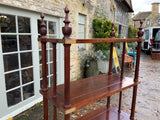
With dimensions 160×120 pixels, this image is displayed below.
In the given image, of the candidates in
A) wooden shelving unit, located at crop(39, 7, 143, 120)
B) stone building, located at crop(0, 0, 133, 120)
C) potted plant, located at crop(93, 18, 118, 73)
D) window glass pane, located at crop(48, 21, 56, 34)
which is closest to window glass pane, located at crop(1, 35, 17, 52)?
stone building, located at crop(0, 0, 133, 120)

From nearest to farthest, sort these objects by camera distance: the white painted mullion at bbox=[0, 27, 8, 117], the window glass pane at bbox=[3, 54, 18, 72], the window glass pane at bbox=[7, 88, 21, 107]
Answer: the white painted mullion at bbox=[0, 27, 8, 117] → the window glass pane at bbox=[3, 54, 18, 72] → the window glass pane at bbox=[7, 88, 21, 107]

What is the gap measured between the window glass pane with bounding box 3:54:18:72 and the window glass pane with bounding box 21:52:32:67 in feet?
0.47

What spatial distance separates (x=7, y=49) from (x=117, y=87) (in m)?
2.22

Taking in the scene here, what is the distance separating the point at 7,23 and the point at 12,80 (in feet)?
3.84

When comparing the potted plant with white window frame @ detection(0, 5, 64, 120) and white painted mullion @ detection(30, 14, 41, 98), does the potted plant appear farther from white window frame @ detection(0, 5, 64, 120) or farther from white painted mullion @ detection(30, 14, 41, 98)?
white painted mullion @ detection(30, 14, 41, 98)

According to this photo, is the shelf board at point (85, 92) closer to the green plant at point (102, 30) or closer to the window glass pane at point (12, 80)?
the window glass pane at point (12, 80)

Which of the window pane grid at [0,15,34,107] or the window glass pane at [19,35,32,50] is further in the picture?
the window glass pane at [19,35,32,50]

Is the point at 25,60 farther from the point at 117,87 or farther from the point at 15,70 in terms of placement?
the point at 117,87

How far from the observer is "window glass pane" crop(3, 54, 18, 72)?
255cm

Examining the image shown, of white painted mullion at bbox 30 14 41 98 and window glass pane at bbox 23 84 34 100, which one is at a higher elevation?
white painted mullion at bbox 30 14 41 98

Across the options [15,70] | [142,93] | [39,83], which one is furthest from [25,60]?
[142,93]

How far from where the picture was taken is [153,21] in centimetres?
2536

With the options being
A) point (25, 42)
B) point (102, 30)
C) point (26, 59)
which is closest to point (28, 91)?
point (26, 59)

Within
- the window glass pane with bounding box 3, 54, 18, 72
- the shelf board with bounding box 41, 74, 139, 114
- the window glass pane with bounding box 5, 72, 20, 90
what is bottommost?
the window glass pane with bounding box 5, 72, 20, 90
